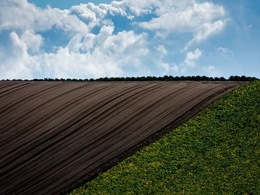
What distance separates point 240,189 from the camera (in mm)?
16516

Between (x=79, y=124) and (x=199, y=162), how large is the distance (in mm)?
6197

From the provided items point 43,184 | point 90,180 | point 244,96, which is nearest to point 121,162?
point 90,180

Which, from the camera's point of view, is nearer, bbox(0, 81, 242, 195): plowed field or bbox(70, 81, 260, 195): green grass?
bbox(70, 81, 260, 195): green grass

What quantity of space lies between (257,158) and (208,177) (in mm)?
2665

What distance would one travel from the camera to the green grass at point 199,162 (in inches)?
650

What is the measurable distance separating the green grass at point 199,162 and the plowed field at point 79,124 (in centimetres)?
66

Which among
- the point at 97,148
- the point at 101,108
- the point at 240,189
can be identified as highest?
the point at 101,108

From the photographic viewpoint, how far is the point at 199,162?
17.9 m

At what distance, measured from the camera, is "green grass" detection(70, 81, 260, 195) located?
16.5m

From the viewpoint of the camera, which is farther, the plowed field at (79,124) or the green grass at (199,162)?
the plowed field at (79,124)

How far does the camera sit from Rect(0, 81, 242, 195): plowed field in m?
17.9

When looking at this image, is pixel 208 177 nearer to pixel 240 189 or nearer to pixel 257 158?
pixel 240 189

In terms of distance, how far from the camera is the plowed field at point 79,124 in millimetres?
17891

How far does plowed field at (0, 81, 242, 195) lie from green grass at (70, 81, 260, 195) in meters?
0.66
